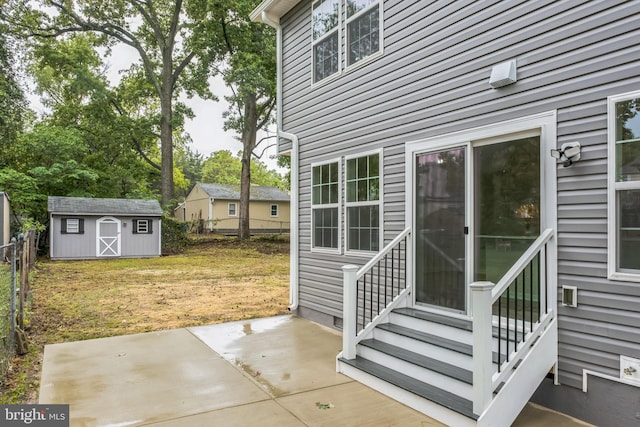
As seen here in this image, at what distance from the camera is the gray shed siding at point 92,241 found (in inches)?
634

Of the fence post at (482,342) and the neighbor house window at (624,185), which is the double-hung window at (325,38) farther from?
the fence post at (482,342)

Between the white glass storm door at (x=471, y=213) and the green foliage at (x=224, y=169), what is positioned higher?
the green foliage at (x=224, y=169)

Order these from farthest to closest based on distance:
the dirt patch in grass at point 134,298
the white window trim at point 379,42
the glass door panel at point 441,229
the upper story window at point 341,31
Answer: the dirt patch in grass at point 134,298
the upper story window at point 341,31
the white window trim at point 379,42
the glass door panel at point 441,229

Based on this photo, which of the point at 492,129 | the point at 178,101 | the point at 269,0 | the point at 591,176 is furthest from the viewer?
the point at 178,101

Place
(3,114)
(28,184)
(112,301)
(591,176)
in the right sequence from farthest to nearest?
(28,184) → (3,114) → (112,301) → (591,176)

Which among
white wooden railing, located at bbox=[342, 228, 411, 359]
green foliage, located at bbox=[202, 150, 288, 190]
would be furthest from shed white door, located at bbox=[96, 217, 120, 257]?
green foliage, located at bbox=[202, 150, 288, 190]

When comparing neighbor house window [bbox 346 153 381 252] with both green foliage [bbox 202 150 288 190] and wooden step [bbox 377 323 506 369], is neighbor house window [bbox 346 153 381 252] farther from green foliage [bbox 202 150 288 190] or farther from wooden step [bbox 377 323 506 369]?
green foliage [bbox 202 150 288 190]

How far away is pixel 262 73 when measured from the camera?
1933 centimetres

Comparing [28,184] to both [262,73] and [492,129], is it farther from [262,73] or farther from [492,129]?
[492,129]

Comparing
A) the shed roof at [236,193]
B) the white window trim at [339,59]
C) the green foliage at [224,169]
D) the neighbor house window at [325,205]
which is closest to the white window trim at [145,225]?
the shed roof at [236,193]

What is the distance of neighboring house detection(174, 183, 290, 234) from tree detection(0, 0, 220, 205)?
371 inches

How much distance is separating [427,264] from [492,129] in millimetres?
1561

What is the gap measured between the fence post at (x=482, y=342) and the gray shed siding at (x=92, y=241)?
1716 cm

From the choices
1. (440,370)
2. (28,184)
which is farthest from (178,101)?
(440,370)
